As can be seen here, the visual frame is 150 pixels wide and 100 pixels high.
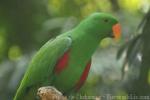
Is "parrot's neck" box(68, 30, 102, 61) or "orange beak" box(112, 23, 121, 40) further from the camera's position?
"orange beak" box(112, 23, 121, 40)

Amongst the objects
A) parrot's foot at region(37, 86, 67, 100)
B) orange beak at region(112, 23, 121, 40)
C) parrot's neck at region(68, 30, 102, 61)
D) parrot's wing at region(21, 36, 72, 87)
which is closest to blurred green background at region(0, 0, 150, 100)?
orange beak at region(112, 23, 121, 40)

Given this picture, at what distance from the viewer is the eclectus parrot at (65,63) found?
2518 mm

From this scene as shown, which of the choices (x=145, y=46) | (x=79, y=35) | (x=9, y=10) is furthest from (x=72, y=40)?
(x=9, y=10)

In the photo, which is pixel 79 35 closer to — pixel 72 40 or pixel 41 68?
pixel 72 40

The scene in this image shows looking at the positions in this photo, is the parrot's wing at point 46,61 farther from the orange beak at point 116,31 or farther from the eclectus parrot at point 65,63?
the orange beak at point 116,31

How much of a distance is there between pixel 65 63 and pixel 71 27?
1.92 meters

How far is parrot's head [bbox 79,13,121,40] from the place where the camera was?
263cm

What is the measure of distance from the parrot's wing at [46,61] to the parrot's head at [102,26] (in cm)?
14

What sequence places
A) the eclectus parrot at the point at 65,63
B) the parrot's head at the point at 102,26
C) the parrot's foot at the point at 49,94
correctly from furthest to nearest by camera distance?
the parrot's head at the point at 102,26, the eclectus parrot at the point at 65,63, the parrot's foot at the point at 49,94

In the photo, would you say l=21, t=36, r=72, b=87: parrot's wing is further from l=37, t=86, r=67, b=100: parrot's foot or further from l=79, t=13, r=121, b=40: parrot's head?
l=37, t=86, r=67, b=100: parrot's foot

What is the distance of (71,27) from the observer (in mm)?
4414

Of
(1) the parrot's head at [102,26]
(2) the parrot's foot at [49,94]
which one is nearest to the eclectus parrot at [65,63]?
(1) the parrot's head at [102,26]

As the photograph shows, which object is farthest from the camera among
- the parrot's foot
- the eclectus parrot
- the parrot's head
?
the parrot's head

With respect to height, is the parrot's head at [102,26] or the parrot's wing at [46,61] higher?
the parrot's head at [102,26]
